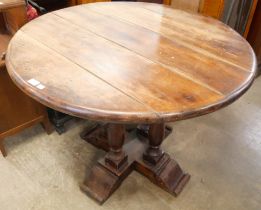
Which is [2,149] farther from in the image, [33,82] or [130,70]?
[130,70]

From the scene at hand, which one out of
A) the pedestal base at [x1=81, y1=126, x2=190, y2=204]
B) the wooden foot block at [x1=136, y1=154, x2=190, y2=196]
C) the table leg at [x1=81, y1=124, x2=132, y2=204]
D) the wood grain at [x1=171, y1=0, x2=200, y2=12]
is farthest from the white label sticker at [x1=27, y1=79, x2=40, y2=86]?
the wood grain at [x1=171, y1=0, x2=200, y2=12]

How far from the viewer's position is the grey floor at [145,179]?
4.49 ft

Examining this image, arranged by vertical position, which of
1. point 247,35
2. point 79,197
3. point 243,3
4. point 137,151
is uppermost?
point 243,3

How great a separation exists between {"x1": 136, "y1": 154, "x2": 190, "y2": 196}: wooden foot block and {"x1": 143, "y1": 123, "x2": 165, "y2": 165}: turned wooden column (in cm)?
3

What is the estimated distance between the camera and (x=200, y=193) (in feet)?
4.68

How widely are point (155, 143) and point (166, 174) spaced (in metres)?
0.18

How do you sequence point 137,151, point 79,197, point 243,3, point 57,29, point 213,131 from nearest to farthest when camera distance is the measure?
point 57,29 < point 79,197 < point 137,151 < point 213,131 < point 243,3

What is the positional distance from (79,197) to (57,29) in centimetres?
86

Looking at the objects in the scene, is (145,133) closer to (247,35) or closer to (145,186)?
(145,186)

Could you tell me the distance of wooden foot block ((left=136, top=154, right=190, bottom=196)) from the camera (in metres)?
1.39

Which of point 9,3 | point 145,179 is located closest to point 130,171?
point 145,179

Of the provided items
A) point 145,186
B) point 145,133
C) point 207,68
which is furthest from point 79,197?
point 207,68

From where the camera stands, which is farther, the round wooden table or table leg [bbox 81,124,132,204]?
table leg [bbox 81,124,132,204]

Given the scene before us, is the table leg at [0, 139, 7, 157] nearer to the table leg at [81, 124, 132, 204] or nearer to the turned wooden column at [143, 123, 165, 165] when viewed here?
the table leg at [81, 124, 132, 204]
